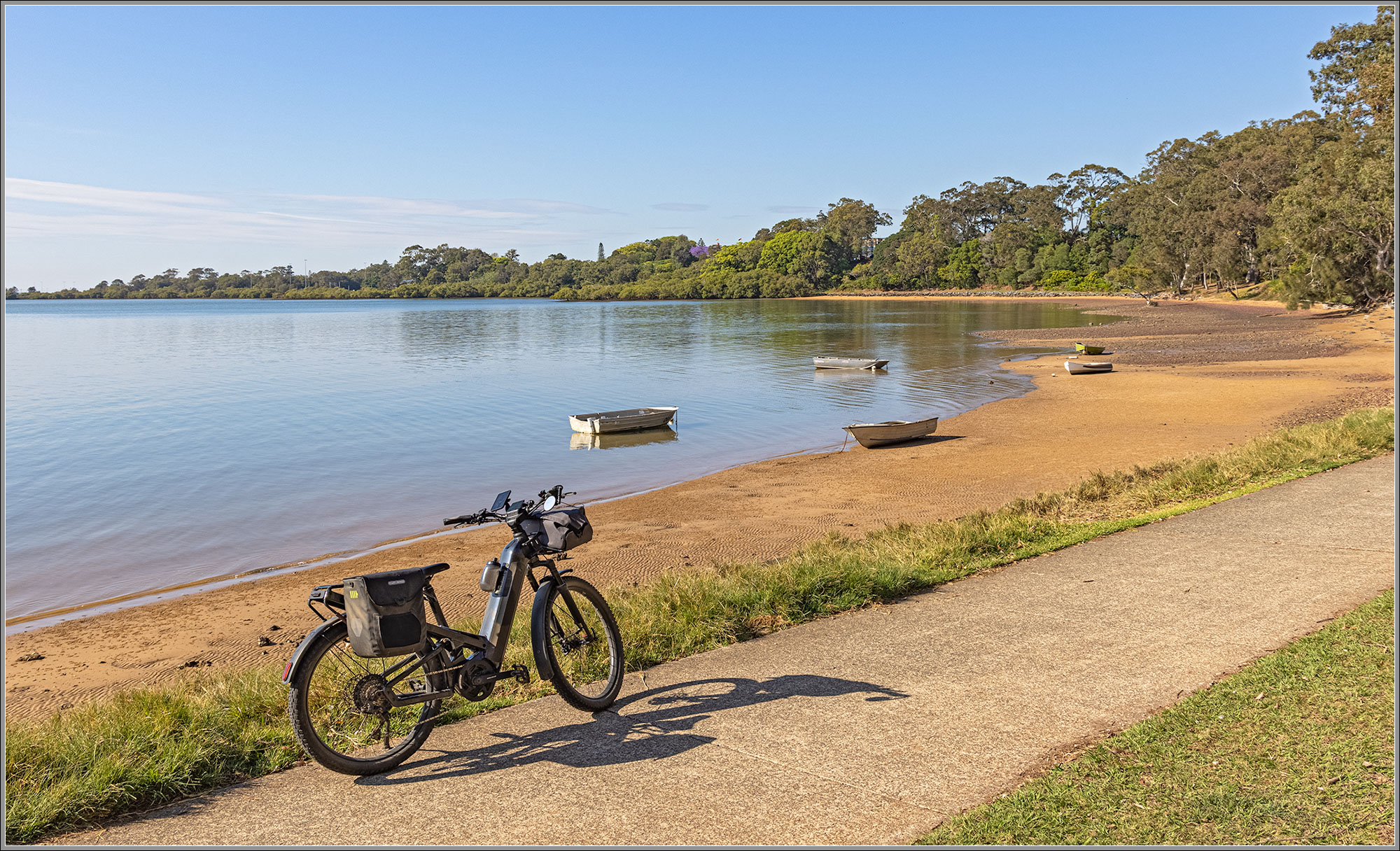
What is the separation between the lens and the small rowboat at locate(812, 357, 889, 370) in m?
44.8

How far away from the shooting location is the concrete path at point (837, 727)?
4227mm

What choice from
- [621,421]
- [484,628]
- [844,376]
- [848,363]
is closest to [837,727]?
[484,628]

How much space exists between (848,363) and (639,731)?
134 feet

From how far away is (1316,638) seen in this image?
20.1ft

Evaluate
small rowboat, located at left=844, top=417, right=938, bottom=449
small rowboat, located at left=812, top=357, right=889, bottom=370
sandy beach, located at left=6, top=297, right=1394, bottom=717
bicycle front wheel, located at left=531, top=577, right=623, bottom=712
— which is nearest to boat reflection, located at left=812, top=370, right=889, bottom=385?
small rowboat, located at left=812, top=357, right=889, bottom=370

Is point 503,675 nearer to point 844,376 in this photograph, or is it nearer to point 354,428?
point 354,428

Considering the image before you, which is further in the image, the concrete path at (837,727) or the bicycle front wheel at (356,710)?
the bicycle front wheel at (356,710)

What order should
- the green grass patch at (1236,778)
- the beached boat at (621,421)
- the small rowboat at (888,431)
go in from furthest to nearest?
the beached boat at (621,421) → the small rowboat at (888,431) → the green grass patch at (1236,778)

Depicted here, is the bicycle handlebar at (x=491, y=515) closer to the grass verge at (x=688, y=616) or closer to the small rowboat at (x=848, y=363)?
the grass verge at (x=688, y=616)

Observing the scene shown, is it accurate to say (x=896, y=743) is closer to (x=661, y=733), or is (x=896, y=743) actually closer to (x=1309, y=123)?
(x=661, y=733)

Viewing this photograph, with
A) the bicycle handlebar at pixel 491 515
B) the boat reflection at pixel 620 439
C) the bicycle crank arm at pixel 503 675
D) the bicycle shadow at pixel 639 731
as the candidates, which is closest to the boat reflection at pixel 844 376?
the boat reflection at pixel 620 439

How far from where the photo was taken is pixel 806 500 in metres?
17.1

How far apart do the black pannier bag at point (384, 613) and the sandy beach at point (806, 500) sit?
5.65m

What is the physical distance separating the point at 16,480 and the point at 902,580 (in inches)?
885
